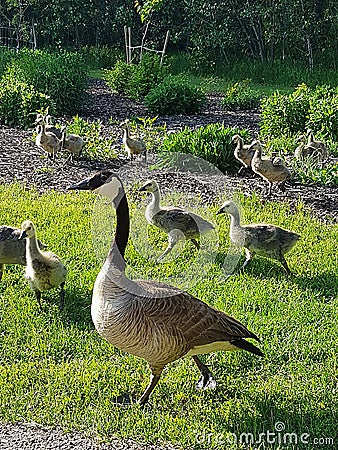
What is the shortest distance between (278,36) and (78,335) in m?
17.9

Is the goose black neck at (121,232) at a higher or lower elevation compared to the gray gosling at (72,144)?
higher

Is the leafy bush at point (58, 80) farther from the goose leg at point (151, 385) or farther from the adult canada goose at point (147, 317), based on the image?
the goose leg at point (151, 385)

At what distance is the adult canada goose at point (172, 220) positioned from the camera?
20.2 ft

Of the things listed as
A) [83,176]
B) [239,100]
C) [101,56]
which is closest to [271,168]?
[83,176]

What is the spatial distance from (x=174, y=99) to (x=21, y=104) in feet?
10.5

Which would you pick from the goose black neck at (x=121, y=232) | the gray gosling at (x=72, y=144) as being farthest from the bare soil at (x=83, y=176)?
the goose black neck at (x=121, y=232)

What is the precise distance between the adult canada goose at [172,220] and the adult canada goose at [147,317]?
6.28 ft

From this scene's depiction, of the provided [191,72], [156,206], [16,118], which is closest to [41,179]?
[156,206]

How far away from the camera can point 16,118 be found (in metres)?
13.3

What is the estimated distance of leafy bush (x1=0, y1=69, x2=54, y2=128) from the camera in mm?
13033

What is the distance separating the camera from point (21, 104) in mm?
13242

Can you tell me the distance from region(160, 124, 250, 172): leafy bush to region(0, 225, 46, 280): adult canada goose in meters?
4.44

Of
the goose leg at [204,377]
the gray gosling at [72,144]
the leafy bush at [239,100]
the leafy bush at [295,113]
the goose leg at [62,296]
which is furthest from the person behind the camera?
the leafy bush at [239,100]

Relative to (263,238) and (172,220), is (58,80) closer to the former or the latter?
(172,220)
